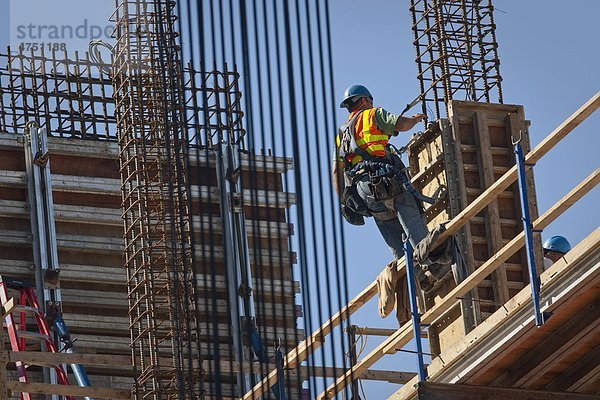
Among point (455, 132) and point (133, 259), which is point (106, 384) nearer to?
point (133, 259)

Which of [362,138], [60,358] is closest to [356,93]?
[362,138]

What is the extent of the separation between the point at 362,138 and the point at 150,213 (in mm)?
10201

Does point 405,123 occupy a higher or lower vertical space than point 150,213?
lower

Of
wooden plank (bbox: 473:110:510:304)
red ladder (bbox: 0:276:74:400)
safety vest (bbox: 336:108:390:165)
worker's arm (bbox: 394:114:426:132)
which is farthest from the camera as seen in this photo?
red ladder (bbox: 0:276:74:400)

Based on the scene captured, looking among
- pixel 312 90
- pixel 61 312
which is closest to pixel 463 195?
pixel 312 90

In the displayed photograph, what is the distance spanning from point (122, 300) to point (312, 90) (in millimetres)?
12887

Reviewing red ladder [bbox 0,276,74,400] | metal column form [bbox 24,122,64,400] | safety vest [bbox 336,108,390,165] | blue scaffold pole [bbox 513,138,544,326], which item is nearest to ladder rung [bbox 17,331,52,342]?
red ladder [bbox 0,276,74,400]

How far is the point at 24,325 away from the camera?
26656mm

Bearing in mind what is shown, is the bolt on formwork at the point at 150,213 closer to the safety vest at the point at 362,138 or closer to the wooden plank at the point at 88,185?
the wooden plank at the point at 88,185

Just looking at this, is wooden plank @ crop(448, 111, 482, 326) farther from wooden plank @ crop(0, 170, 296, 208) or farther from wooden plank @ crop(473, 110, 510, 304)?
wooden plank @ crop(0, 170, 296, 208)

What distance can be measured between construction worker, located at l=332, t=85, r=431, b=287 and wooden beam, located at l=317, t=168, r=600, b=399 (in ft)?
4.55

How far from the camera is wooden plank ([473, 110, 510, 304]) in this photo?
71.4ft

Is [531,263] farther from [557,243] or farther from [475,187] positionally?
[557,243]

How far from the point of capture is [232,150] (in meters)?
30.2
